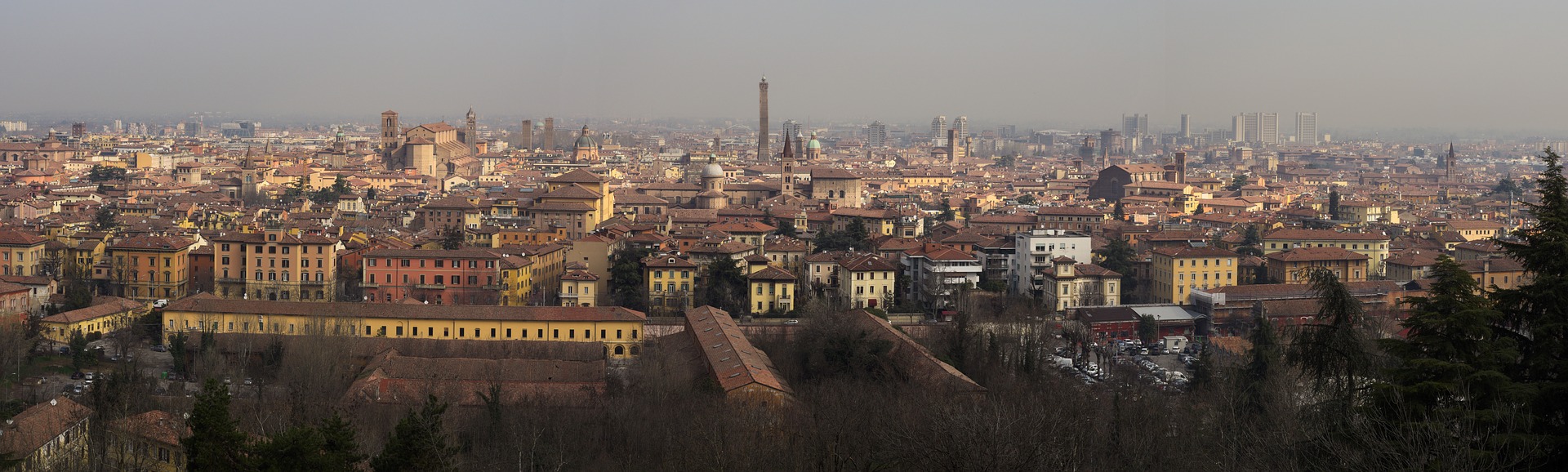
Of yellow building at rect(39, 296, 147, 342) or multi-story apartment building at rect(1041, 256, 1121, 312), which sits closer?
yellow building at rect(39, 296, 147, 342)

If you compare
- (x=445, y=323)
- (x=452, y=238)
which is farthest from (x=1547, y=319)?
(x=452, y=238)

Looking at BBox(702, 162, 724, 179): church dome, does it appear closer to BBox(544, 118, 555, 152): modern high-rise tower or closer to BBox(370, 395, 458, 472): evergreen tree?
BBox(370, 395, 458, 472): evergreen tree

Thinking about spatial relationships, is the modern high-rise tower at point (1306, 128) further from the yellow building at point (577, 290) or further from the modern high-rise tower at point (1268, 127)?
the yellow building at point (577, 290)

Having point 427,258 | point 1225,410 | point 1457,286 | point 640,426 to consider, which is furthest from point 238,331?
point 1457,286

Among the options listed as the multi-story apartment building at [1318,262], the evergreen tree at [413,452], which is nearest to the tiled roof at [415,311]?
the evergreen tree at [413,452]

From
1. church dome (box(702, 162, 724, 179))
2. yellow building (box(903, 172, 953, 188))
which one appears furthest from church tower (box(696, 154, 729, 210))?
yellow building (box(903, 172, 953, 188))

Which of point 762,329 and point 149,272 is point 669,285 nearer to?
point 762,329
